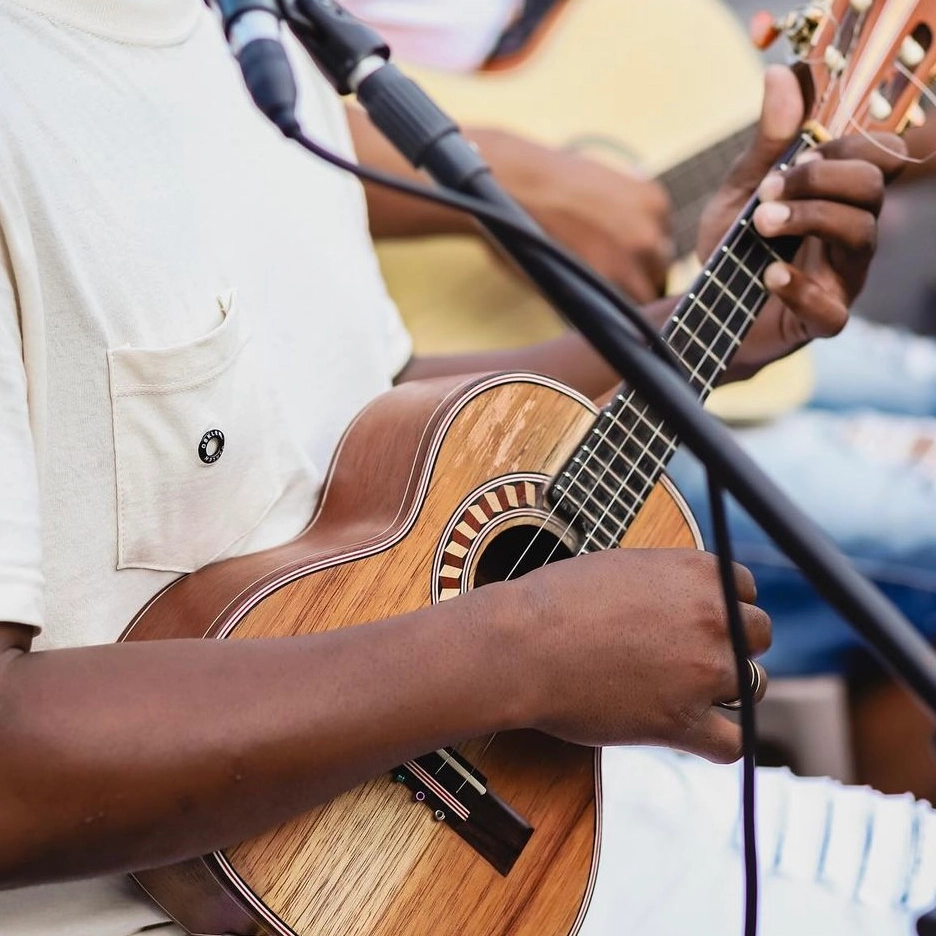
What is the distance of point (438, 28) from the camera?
192 cm

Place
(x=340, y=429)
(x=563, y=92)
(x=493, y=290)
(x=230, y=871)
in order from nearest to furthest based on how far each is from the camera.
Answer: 1. (x=230, y=871)
2. (x=340, y=429)
3. (x=493, y=290)
4. (x=563, y=92)

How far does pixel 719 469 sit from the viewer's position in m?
0.51

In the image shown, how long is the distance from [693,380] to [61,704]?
0.54 metres

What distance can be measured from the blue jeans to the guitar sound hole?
21.2 inches

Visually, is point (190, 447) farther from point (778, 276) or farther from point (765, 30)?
point (765, 30)

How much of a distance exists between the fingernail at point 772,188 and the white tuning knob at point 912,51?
4.9 inches

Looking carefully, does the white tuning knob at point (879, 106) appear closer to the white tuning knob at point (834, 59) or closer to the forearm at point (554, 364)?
the white tuning knob at point (834, 59)

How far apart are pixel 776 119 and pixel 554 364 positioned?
333 millimetres

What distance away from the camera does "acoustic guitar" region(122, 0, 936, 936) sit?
725mm

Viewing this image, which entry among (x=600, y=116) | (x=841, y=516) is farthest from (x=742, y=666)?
(x=600, y=116)

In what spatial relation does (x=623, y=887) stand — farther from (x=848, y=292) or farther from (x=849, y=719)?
(x=849, y=719)

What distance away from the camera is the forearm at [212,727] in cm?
58

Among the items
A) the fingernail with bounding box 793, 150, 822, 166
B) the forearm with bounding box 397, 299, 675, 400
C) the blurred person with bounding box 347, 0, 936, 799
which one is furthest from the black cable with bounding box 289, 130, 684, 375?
the blurred person with bounding box 347, 0, 936, 799

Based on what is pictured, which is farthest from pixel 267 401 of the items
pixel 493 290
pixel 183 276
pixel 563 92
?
pixel 563 92
